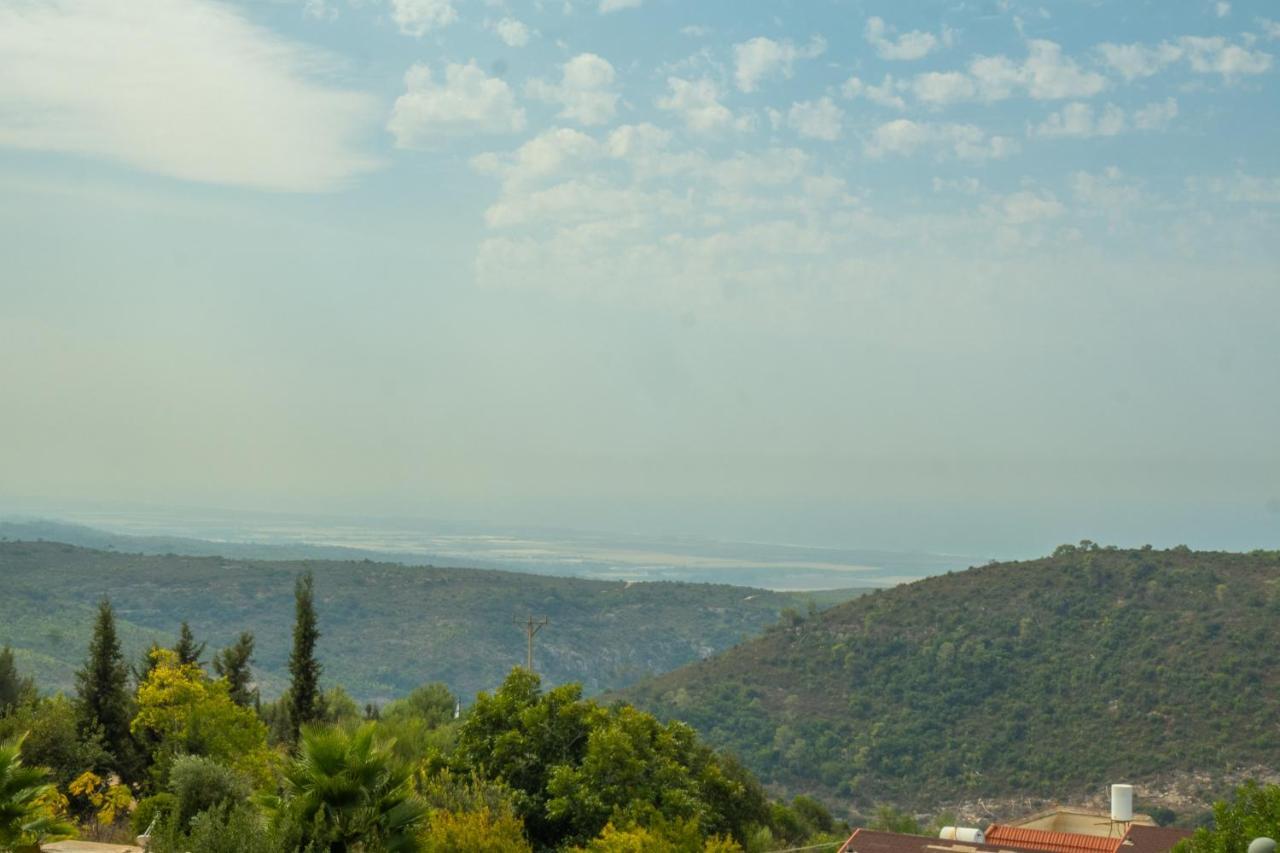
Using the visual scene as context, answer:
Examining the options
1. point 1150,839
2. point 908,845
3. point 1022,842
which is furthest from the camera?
point 1022,842

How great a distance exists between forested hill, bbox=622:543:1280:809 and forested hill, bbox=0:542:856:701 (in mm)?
57349


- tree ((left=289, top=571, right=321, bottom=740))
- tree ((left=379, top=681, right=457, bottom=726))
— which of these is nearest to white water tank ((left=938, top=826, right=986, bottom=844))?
tree ((left=289, top=571, right=321, bottom=740))

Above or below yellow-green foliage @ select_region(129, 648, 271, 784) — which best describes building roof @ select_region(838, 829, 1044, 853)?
below

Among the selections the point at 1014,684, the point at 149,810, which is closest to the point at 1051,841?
the point at 149,810

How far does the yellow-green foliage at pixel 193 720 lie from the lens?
1722 inches

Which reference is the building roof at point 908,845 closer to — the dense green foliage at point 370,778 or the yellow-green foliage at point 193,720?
the dense green foliage at point 370,778

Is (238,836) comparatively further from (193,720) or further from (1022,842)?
(1022,842)

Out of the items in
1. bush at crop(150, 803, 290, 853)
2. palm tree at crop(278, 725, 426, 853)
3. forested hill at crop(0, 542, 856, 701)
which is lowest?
forested hill at crop(0, 542, 856, 701)

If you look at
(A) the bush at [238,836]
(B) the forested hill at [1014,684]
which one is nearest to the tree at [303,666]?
(A) the bush at [238,836]

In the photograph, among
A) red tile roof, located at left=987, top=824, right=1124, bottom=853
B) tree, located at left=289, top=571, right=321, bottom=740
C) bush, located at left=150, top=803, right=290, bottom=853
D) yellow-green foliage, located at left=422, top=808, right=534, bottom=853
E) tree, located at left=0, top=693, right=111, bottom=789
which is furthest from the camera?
tree, located at left=289, top=571, right=321, bottom=740

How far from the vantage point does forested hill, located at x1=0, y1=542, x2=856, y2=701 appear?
16838 cm

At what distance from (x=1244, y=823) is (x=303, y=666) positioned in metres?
31.5

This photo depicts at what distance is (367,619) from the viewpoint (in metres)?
185

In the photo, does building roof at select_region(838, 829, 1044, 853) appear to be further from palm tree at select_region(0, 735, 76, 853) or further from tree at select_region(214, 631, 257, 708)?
tree at select_region(214, 631, 257, 708)
